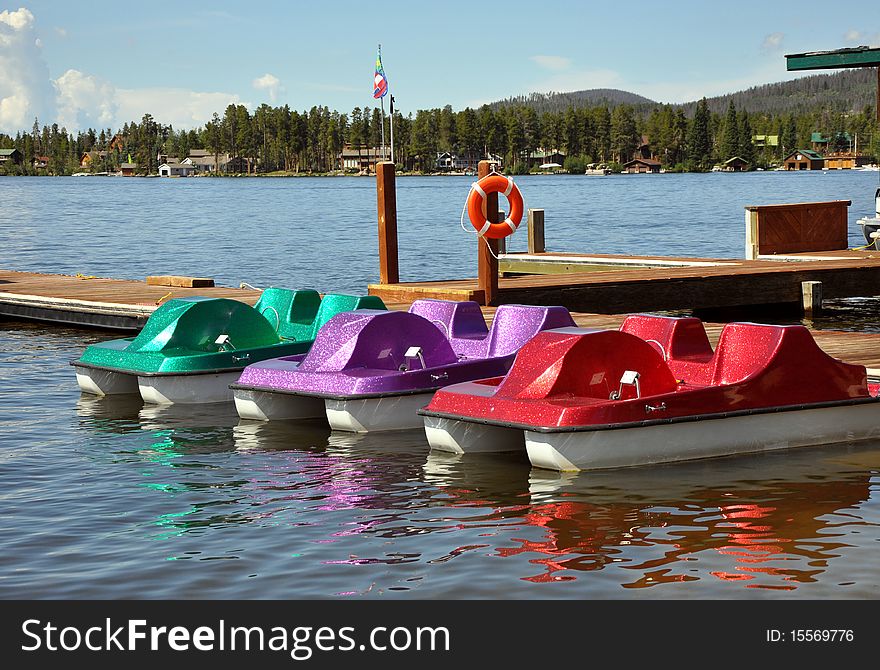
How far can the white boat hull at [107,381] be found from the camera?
15.1 meters

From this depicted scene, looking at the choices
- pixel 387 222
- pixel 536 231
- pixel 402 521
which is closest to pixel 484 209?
pixel 387 222

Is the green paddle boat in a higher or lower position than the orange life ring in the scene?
lower

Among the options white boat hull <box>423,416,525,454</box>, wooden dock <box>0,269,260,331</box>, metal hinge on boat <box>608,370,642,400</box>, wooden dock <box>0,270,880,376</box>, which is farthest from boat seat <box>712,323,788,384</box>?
wooden dock <box>0,269,260,331</box>

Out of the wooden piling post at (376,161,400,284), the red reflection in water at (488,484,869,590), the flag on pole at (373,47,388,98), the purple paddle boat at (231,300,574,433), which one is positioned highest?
the flag on pole at (373,47,388,98)

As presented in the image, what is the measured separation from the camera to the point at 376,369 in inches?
504

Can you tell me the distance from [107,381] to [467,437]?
5.36 metres

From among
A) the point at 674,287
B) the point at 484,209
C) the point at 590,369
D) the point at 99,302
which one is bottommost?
the point at 674,287

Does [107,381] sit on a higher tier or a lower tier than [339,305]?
lower

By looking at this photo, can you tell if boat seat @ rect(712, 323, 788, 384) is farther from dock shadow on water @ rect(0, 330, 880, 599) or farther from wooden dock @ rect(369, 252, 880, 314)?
wooden dock @ rect(369, 252, 880, 314)

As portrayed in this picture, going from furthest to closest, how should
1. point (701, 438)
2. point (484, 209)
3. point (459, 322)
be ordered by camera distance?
point (484, 209)
point (459, 322)
point (701, 438)

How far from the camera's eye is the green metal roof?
25.5 m

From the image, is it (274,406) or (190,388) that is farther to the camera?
(190,388)

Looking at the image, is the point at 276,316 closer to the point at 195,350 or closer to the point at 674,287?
the point at 195,350
